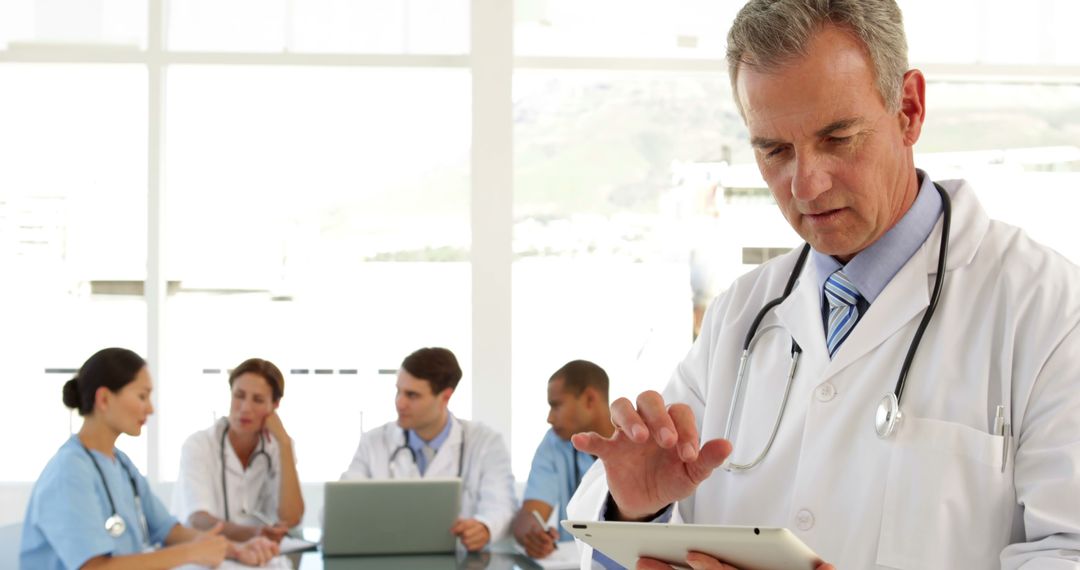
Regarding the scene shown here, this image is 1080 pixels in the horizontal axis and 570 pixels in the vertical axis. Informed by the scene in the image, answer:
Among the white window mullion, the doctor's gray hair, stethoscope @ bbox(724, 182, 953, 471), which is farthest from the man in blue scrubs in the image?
the doctor's gray hair

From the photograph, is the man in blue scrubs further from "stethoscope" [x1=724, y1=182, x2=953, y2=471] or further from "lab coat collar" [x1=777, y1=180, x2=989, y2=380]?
"lab coat collar" [x1=777, y1=180, x2=989, y2=380]

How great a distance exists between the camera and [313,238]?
712 centimetres

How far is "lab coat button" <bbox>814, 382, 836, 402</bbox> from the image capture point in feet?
5.16

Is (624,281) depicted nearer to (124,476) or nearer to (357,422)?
(357,422)

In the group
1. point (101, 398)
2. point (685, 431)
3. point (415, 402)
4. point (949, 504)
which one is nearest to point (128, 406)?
point (101, 398)

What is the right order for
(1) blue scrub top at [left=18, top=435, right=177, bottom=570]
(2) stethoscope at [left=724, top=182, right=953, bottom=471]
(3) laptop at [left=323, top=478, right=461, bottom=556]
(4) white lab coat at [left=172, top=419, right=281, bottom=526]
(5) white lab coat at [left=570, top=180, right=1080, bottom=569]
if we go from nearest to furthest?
(5) white lab coat at [left=570, top=180, right=1080, bottom=569] < (2) stethoscope at [left=724, top=182, right=953, bottom=471] < (1) blue scrub top at [left=18, top=435, right=177, bottom=570] < (3) laptop at [left=323, top=478, right=461, bottom=556] < (4) white lab coat at [left=172, top=419, right=281, bottom=526]

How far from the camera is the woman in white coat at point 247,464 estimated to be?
443cm

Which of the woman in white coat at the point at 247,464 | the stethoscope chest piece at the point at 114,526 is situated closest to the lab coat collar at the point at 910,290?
the stethoscope chest piece at the point at 114,526

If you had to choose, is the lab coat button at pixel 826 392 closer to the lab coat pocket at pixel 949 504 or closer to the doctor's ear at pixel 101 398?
the lab coat pocket at pixel 949 504

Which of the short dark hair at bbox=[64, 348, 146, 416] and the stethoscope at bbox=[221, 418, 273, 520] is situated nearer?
the short dark hair at bbox=[64, 348, 146, 416]

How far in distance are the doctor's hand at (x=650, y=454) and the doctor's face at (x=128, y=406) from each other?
A: 8.21 ft

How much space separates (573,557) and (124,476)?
1510 mm

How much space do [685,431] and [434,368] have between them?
3.08 metres

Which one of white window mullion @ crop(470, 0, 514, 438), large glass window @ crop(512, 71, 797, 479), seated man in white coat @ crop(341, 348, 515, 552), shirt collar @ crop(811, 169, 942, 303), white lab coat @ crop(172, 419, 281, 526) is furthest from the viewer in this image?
large glass window @ crop(512, 71, 797, 479)
